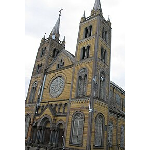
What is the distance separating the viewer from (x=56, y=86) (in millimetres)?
29078

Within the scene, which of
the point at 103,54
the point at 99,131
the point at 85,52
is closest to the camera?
the point at 99,131

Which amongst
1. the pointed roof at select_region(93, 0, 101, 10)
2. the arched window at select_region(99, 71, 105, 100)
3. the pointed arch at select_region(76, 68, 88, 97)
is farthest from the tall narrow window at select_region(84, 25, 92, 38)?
the arched window at select_region(99, 71, 105, 100)

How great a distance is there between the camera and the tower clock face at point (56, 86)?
1108 inches

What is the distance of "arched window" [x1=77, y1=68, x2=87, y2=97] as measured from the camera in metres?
23.9

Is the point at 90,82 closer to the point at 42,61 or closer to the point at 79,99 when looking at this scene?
the point at 79,99

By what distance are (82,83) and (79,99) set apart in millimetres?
2741

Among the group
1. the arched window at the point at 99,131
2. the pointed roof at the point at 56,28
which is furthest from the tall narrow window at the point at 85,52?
the pointed roof at the point at 56,28

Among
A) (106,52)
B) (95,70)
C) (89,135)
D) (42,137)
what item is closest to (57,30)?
(106,52)

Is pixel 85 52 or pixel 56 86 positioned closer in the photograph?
pixel 85 52

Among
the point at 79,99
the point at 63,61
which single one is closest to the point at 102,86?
the point at 79,99

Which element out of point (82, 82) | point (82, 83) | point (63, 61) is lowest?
point (82, 83)

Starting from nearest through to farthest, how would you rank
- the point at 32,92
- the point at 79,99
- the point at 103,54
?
the point at 79,99 → the point at 103,54 → the point at 32,92

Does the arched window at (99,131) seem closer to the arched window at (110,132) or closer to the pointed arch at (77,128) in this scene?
the pointed arch at (77,128)
